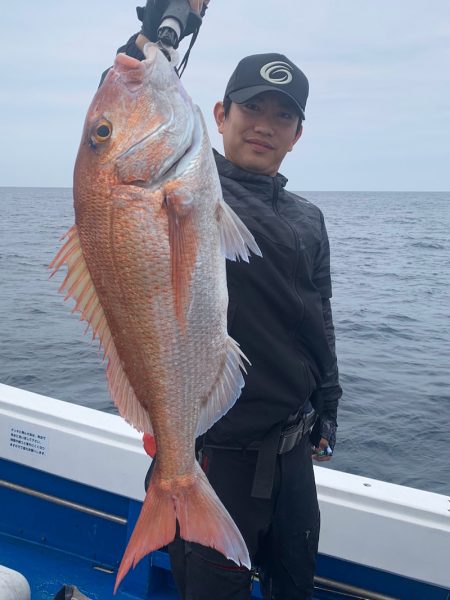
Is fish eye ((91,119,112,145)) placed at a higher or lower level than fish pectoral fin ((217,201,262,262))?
higher

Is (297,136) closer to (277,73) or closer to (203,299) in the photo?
(277,73)

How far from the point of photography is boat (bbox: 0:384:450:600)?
3084 mm

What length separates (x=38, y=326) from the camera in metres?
13.0

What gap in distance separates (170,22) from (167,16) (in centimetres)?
5

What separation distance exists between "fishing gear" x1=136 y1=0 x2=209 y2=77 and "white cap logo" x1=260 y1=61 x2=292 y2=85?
308 millimetres

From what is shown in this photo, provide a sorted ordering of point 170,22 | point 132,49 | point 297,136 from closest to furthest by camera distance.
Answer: point 170,22 → point 132,49 → point 297,136

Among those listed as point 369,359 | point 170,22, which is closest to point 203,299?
point 170,22

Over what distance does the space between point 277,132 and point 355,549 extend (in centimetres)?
209

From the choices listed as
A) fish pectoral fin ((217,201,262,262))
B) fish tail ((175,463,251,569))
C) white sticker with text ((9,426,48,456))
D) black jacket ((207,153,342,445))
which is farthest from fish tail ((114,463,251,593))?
white sticker with text ((9,426,48,456))

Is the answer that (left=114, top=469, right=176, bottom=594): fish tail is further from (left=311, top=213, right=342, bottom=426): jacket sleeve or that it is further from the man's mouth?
the man's mouth

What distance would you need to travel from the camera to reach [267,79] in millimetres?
2420

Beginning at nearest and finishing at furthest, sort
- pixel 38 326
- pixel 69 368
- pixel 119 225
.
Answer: pixel 119 225 < pixel 69 368 < pixel 38 326

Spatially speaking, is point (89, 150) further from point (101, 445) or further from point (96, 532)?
point (96, 532)

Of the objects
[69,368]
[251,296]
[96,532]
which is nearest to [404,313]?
[69,368]
